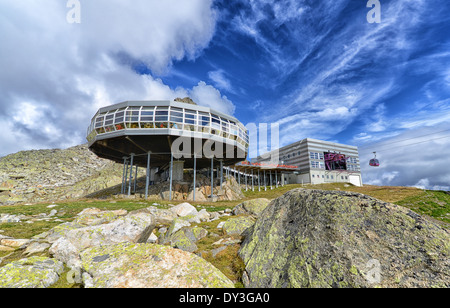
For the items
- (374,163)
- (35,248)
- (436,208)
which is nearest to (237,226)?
(35,248)

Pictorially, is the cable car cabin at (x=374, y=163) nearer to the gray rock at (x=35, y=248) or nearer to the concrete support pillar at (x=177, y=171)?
the concrete support pillar at (x=177, y=171)

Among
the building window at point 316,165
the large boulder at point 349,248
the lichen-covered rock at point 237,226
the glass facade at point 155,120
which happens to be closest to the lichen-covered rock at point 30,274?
the large boulder at point 349,248

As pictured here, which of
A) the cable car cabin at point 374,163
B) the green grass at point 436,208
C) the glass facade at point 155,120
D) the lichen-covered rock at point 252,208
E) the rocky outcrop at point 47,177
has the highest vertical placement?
the glass facade at point 155,120

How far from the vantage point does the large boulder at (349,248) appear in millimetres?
3031

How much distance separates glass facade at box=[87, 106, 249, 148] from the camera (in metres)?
25.7

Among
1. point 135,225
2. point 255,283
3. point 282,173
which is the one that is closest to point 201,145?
point 135,225

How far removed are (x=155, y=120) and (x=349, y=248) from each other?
84.9 feet

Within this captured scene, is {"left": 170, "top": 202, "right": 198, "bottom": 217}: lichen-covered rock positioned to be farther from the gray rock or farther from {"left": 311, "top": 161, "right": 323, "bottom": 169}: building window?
{"left": 311, "top": 161, "right": 323, "bottom": 169}: building window

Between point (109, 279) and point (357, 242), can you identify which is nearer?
point (357, 242)

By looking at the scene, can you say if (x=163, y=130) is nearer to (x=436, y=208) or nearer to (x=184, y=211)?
(x=184, y=211)

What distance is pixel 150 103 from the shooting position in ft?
85.9

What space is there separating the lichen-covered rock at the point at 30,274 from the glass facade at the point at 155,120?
22.2 metres
